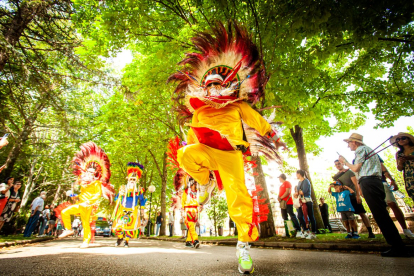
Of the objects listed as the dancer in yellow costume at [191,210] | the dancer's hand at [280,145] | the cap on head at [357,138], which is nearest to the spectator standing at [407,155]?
the cap on head at [357,138]

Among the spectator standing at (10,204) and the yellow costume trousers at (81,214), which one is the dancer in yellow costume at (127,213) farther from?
the spectator standing at (10,204)

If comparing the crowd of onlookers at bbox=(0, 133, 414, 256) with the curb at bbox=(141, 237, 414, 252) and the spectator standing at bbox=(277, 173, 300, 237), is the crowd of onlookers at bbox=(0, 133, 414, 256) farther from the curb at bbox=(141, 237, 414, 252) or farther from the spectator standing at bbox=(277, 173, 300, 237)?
the curb at bbox=(141, 237, 414, 252)

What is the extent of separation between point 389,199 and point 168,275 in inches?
202

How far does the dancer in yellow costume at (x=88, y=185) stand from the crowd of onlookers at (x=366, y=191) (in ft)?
19.0

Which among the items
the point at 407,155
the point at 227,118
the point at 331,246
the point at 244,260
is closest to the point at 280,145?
the point at 227,118

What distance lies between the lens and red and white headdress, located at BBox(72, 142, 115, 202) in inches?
251

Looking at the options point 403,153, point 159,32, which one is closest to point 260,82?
point 403,153

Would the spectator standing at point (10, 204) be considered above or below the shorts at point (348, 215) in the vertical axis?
above

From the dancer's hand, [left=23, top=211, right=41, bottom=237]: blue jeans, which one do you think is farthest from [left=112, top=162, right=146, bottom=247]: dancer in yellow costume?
[left=23, top=211, right=41, bottom=237]: blue jeans

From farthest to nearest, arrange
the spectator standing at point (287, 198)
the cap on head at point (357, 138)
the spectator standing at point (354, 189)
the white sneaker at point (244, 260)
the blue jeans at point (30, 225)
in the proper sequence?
the blue jeans at point (30, 225), the spectator standing at point (287, 198), the spectator standing at point (354, 189), the cap on head at point (357, 138), the white sneaker at point (244, 260)

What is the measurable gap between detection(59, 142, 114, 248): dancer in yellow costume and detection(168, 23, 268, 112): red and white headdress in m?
4.56

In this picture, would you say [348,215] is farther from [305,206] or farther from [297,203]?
[297,203]

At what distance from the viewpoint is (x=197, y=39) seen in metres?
3.28

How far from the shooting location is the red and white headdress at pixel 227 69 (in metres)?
2.89
